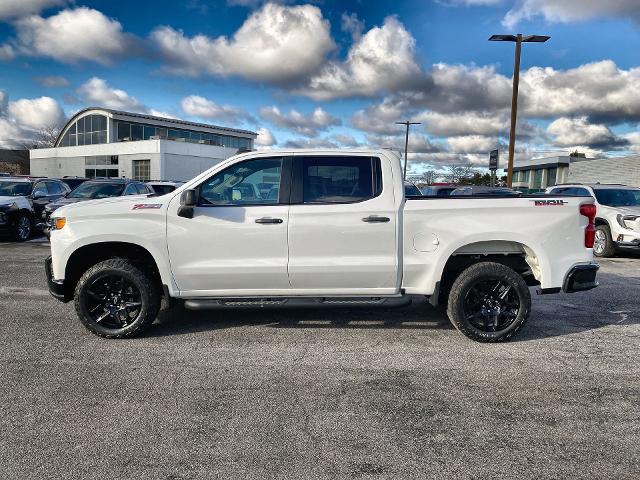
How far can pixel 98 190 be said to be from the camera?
1338 centimetres

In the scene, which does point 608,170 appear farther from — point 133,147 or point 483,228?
point 133,147

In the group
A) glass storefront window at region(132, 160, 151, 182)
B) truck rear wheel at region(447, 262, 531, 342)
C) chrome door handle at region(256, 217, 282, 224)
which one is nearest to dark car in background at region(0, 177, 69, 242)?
chrome door handle at region(256, 217, 282, 224)

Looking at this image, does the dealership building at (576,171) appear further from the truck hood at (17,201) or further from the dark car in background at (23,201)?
the truck hood at (17,201)

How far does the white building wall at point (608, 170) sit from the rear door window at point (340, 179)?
38.9 meters

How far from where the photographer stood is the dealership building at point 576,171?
3878cm

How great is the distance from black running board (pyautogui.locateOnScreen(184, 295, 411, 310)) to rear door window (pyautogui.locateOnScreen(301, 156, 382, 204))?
1.00m

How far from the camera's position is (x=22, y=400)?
3539 millimetres

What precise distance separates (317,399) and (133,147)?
52.3 metres

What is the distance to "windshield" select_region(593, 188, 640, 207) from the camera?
36.7 ft

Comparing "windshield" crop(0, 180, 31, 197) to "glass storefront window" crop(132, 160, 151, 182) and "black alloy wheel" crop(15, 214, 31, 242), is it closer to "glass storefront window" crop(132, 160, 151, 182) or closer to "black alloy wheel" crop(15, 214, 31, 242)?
"black alloy wheel" crop(15, 214, 31, 242)

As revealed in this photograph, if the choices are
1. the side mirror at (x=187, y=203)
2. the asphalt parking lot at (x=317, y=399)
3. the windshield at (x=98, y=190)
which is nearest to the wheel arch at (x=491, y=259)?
the asphalt parking lot at (x=317, y=399)

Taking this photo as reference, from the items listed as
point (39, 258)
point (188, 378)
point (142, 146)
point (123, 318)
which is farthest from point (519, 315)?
point (142, 146)

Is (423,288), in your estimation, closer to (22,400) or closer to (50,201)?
(22,400)

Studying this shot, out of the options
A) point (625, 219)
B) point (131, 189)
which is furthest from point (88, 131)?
point (625, 219)
